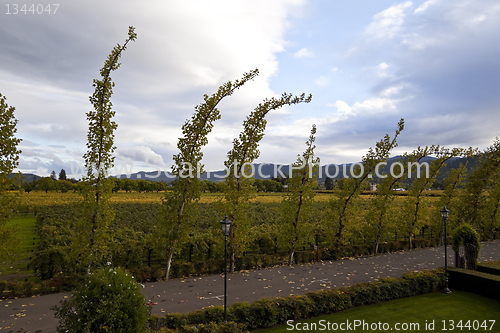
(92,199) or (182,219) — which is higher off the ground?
(92,199)

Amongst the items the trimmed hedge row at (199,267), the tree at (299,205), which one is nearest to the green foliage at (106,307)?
the trimmed hedge row at (199,267)

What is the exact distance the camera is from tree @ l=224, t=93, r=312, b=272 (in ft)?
55.4

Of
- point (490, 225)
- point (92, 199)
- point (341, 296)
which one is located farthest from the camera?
point (490, 225)

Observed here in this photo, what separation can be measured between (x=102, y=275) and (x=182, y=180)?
939 cm

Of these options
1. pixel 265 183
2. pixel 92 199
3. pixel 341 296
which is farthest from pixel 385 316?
pixel 265 183

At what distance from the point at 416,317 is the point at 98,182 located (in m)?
13.8

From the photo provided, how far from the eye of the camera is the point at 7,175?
1123cm

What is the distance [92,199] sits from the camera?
13.2 m

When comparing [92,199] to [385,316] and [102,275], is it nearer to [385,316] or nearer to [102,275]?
[102,275]

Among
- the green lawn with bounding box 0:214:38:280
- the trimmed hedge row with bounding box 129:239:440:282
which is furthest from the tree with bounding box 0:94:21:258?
the trimmed hedge row with bounding box 129:239:440:282

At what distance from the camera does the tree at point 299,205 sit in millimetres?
18297

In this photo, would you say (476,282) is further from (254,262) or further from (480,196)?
(480,196)

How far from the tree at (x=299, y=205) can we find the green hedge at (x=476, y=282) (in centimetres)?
735

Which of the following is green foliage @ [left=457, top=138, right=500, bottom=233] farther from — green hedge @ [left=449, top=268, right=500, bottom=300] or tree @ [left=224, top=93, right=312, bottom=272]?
tree @ [left=224, top=93, right=312, bottom=272]
